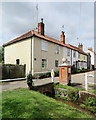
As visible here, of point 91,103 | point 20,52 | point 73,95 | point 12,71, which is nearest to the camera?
point 91,103

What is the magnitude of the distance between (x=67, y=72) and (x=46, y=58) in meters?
7.13

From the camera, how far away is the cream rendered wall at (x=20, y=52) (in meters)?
11.8

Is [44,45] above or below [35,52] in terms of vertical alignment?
above

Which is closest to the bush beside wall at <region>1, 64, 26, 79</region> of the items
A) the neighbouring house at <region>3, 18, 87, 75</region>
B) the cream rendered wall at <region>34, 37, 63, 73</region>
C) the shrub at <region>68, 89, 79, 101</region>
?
the neighbouring house at <region>3, 18, 87, 75</region>

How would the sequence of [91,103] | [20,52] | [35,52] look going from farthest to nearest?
[20,52], [35,52], [91,103]

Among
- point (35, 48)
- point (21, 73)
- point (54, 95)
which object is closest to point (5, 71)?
point (21, 73)

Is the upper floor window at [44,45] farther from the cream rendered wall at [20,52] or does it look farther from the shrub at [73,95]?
the shrub at [73,95]

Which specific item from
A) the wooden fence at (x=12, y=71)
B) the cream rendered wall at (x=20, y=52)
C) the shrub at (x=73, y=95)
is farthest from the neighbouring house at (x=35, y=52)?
the shrub at (x=73, y=95)

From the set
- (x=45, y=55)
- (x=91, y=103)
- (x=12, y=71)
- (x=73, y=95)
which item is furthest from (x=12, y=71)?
(x=91, y=103)

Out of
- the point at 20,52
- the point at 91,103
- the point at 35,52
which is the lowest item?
the point at 91,103

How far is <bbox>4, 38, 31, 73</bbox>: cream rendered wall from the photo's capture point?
1183cm

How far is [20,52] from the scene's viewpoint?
1313cm

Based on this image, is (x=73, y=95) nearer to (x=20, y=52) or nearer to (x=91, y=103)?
(x=91, y=103)

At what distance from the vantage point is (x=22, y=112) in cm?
288
